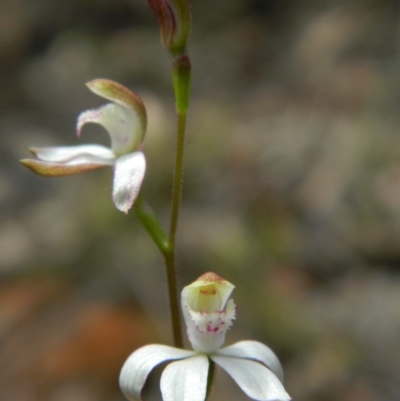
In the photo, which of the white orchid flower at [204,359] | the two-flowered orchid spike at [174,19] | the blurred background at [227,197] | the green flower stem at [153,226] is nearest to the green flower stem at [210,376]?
the white orchid flower at [204,359]

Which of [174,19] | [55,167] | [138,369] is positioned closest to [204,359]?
[138,369]

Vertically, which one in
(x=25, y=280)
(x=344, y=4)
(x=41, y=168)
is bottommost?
(x=25, y=280)

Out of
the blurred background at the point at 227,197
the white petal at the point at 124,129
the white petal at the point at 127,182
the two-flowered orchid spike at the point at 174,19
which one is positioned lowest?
the blurred background at the point at 227,197

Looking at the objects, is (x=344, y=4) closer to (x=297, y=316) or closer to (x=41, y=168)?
(x=297, y=316)

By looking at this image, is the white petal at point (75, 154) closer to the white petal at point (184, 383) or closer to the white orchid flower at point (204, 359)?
the white orchid flower at point (204, 359)

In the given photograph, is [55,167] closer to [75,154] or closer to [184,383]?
[75,154]

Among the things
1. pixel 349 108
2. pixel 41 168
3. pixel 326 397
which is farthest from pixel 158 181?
pixel 41 168
